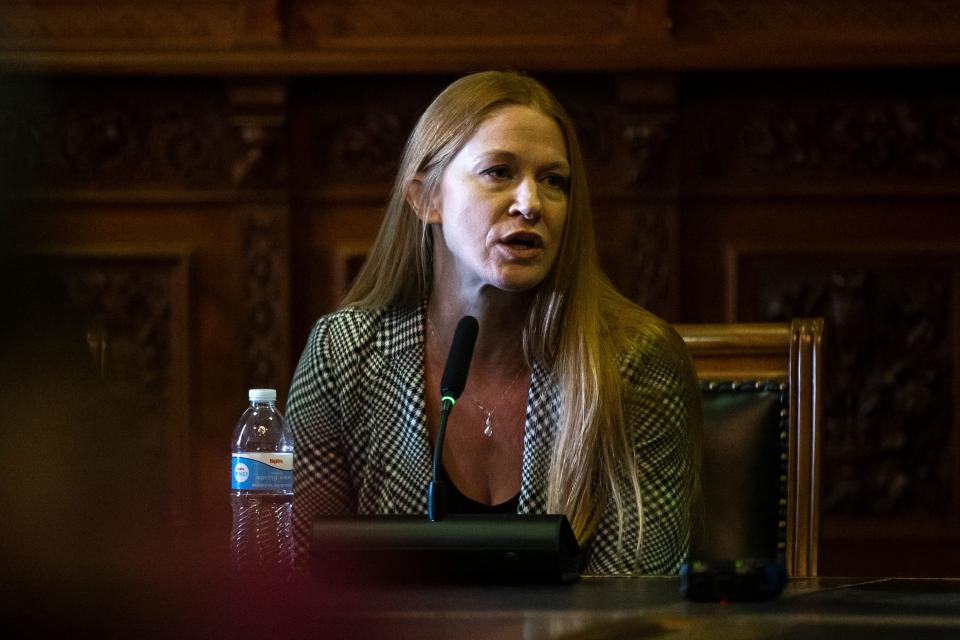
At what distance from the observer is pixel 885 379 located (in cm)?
330

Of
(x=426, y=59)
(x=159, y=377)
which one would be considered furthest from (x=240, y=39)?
(x=159, y=377)

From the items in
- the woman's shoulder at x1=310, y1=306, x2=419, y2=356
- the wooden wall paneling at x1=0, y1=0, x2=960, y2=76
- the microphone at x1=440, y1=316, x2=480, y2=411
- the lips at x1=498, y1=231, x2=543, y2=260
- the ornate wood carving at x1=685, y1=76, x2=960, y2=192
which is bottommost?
the microphone at x1=440, y1=316, x2=480, y2=411

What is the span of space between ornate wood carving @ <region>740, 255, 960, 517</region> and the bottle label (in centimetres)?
208

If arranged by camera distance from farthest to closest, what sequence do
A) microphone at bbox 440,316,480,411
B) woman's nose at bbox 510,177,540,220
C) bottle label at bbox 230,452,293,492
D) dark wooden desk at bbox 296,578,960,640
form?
woman's nose at bbox 510,177,540,220, bottle label at bbox 230,452,293,492, microphone at bbox 440,316,480,411, dark wooden desk at bbox 296,578,960,640

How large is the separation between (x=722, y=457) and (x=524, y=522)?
2.17 ft

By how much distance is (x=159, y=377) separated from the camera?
11.2 feet

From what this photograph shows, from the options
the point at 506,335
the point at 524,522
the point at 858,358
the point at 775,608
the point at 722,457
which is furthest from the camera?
the point at 858,358

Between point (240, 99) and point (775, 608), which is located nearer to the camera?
point (775, 608)

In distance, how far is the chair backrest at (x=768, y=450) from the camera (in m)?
1.77

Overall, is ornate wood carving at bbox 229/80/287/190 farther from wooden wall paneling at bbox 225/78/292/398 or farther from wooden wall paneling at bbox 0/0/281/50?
wooden wall paneling at bbox 0/0/281/50

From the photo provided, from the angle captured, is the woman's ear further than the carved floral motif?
No

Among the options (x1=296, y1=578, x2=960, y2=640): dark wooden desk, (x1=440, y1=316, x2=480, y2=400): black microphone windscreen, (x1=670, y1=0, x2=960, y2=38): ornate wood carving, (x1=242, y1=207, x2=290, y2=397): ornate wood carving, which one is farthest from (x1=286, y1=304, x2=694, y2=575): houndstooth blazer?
(x1=670, y1=0, x2=960, y2=38): ornate wood carving

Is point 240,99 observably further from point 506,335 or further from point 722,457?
point 722,457

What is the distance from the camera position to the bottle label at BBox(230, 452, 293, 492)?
1423 mm
